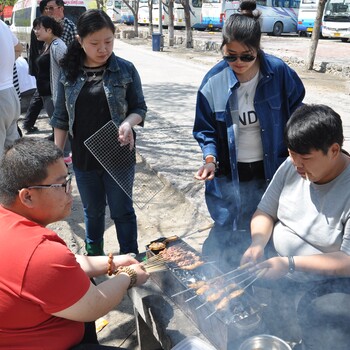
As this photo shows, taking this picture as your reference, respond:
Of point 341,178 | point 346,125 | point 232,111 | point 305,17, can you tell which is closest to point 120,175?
point 232,111

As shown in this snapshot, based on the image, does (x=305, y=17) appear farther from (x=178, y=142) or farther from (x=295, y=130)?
(x=295, y=130)

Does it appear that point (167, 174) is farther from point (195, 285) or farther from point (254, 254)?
point (195, 285)

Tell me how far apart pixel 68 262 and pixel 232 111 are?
1.46m

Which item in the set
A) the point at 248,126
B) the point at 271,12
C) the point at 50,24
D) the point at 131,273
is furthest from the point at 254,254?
the point at 271,12

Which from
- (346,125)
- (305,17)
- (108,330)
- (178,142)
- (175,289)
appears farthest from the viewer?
(305,17)

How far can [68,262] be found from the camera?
1.61 m

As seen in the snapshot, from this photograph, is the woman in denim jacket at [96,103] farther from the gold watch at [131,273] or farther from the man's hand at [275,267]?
the man's hand at [275,267]

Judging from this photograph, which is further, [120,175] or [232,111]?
[120,175]

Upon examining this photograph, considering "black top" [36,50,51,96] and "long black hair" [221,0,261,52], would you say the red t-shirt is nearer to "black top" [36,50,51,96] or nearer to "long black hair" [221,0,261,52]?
"long black hair" [221,0,261,52]

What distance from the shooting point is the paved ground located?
3703 millimetres

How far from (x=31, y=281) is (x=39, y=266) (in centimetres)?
6

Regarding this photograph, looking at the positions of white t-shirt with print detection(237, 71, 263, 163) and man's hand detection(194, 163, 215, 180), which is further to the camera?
white t-shirt with print detection(237, 71, 263, 163)

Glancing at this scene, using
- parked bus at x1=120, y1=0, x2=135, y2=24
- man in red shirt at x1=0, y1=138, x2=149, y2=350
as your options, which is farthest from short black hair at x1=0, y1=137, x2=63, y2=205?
parked bus at x1=120, y1=0, x2=135, y2=24

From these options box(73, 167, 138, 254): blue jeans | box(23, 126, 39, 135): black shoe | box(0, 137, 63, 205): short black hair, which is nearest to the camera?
box(0, 137, 63, 205): short black hair
